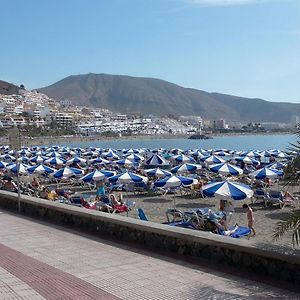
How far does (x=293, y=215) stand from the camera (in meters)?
5.25

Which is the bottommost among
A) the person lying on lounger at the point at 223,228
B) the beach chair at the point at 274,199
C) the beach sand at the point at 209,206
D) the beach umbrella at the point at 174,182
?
the beach sand at the point at 209,206

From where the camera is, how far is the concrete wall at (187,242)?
5.55 meters

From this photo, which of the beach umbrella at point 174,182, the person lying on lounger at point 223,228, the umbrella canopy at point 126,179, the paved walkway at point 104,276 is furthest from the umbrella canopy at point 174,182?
the paved walkway at point 104,276

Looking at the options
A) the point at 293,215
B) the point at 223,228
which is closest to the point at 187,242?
the point at 293,215

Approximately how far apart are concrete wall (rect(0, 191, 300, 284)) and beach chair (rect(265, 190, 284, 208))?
10.2 meters

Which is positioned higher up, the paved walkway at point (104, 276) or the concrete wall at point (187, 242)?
the concrete wall at point (187, 242)

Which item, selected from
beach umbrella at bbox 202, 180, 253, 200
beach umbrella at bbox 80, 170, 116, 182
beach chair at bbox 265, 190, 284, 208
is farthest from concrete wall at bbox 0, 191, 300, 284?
beach umbrella at bbox 80, 170, 116, 182

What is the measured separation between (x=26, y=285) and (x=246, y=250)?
2678mm

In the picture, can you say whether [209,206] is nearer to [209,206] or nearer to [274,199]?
[209,206]

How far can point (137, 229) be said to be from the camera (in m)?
7.80

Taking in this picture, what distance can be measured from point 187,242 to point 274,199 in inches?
468

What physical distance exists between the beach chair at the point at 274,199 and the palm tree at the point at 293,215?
41.8 ft

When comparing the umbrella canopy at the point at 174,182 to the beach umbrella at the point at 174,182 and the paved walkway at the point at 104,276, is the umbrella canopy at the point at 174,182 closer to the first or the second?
the beach umbrella at the point at 174,182

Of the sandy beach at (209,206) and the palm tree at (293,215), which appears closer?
the palm tree at (293,215)
